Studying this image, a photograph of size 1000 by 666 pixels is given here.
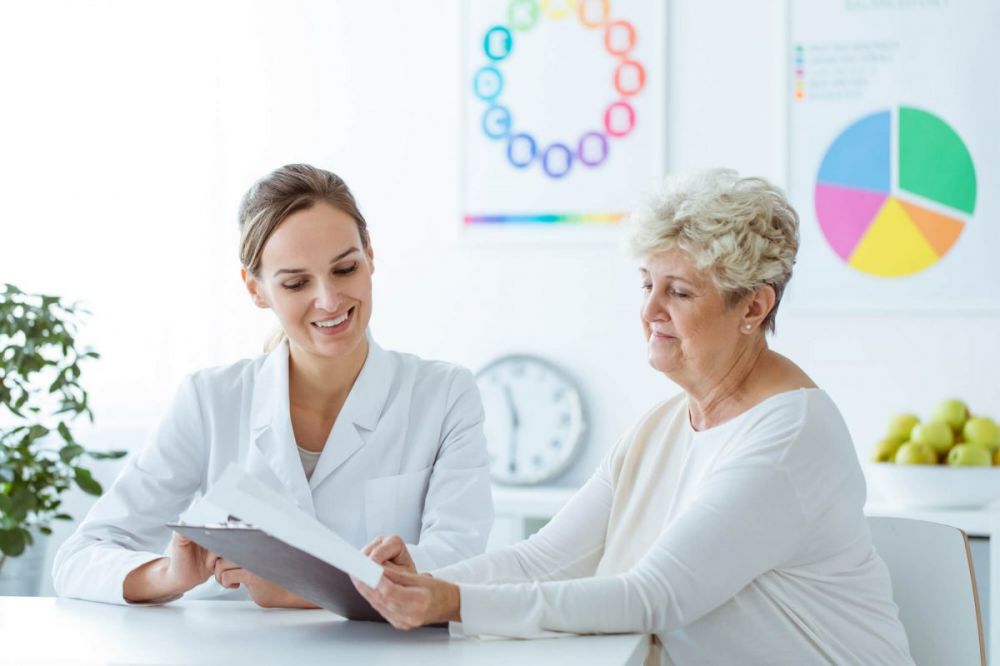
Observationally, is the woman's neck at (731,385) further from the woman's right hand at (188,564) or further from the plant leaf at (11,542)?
the plant leaf at (11,542)

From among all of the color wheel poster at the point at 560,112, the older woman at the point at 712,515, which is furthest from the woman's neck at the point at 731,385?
the color wheel poster at the point at 560,112

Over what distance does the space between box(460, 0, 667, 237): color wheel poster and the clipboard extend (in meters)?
2.13

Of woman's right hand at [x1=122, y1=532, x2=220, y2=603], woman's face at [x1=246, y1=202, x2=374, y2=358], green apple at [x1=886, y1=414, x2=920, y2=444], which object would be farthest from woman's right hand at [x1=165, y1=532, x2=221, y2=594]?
green apple at [x1=886, y1=414, x2=920, y2=444]

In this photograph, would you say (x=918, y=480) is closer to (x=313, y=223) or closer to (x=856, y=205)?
(x=856, y=205)

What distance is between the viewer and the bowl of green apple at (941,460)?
9.27ft

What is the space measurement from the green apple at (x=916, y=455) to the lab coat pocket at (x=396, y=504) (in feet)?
4.62

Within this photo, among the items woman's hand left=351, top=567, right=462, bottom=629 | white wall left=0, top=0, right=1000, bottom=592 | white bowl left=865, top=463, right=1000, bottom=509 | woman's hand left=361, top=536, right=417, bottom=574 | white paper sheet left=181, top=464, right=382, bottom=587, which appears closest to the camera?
white paper sheet left=181, top=464, right=382, bottom=587

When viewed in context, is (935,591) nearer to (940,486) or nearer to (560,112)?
(940,486)

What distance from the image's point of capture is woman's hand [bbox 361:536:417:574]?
1586mm

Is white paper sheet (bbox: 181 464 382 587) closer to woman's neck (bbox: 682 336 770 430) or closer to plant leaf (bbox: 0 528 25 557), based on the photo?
woman's neck (bbox: 682 336 770 430)

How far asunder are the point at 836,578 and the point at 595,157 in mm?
2106

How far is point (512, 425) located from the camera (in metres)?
3.46

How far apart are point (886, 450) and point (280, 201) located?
1.74m

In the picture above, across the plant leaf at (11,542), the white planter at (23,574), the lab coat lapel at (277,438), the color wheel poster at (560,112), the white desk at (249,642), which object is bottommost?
the white planter at (23,574)
